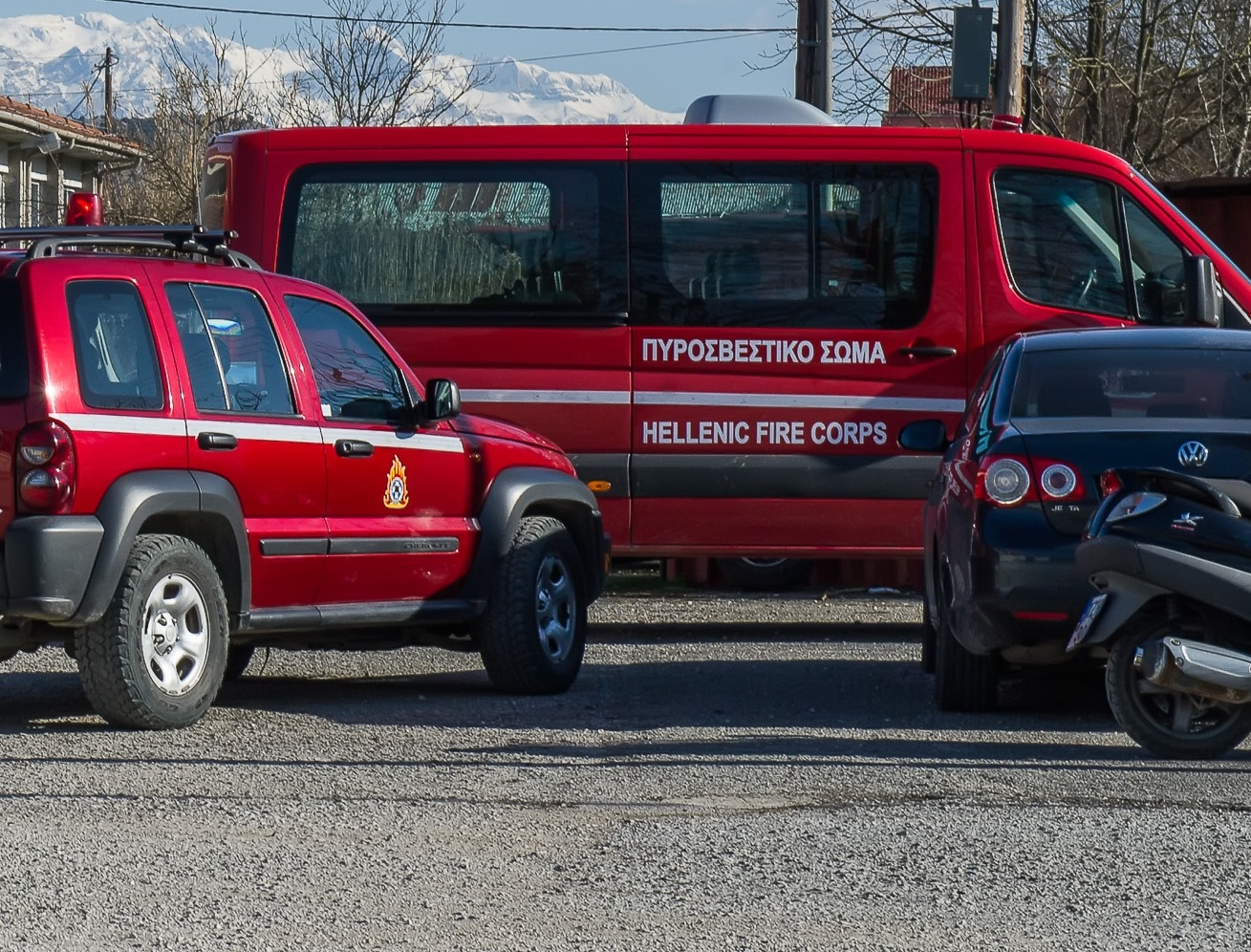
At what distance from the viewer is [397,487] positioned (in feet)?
27.5

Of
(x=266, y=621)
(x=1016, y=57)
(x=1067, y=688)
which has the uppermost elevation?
(x=1016, y=57)

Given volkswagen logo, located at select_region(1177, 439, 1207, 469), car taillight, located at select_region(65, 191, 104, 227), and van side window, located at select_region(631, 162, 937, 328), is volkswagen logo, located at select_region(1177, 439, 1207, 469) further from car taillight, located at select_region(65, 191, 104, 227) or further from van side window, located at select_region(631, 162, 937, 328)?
car taillight, located at select_region(65, 191, 104, 227)

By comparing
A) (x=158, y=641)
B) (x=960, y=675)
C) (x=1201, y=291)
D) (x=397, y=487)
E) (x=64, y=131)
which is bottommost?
(x=960, y=675)

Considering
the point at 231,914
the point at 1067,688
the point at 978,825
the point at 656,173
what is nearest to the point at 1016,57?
the point at 656,173

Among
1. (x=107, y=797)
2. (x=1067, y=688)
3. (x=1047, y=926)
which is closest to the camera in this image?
(x=1047, y=926)

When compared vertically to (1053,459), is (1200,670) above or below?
below

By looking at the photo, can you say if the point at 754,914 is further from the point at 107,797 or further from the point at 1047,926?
the point at 107,797

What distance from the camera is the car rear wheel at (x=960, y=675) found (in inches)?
311

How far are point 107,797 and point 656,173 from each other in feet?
19.6

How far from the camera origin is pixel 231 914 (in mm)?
4555

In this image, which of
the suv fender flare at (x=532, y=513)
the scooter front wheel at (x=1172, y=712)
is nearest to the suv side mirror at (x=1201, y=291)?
the suv fender flare at (x=532, y=513)

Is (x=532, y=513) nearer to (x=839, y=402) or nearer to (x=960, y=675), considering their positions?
(x=960, y=675)

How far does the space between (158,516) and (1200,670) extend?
363cm

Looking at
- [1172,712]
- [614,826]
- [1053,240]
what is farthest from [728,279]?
[614,826]
